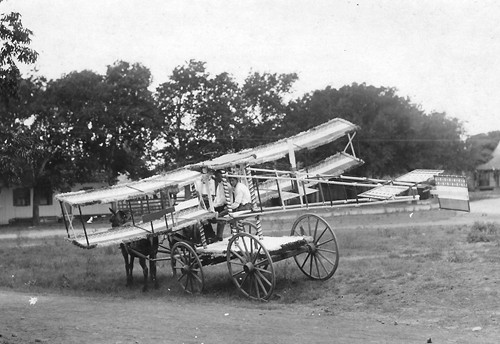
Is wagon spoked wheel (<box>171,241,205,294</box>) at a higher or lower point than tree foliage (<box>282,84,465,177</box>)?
lower

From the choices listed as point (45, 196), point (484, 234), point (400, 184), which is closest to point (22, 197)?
point (45, 196)

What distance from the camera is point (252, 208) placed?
544 inches

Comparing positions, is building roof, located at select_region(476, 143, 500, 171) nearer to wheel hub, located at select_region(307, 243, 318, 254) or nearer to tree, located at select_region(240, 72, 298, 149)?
tree, located at select_region(240, 72, 298, 149)

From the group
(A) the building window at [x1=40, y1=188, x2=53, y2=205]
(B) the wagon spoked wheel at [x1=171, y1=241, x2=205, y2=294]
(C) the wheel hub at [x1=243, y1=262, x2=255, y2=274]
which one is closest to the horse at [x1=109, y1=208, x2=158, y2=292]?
(B) the wagon spoked wheel at [x1=171, y1=241, x2=205, y2=294]

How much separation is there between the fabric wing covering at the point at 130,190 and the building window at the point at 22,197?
37644mm

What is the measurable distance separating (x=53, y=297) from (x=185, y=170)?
4379 millimetres

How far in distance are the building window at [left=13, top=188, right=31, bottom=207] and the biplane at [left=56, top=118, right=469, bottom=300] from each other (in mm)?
36299

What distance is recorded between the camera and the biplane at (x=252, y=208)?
42.1 ft

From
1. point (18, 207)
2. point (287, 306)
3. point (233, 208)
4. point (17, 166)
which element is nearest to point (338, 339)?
point (287, 306)

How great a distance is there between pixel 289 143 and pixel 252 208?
1.81 metres

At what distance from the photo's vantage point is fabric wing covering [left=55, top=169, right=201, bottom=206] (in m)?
14.2

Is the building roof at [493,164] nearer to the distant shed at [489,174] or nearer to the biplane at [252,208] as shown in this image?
the distant shed at [489,174]

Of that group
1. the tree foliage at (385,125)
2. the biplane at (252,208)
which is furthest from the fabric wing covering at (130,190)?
the tree foliage at (385,125)

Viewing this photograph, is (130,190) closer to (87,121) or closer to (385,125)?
(87,121)
